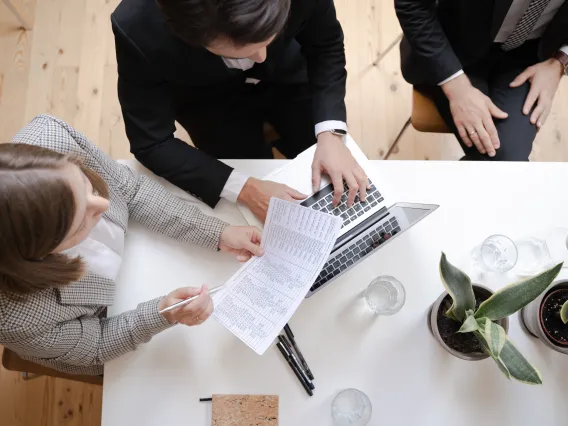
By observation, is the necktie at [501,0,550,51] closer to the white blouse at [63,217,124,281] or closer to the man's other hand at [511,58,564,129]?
the man's other hand at [511,58,564,129]

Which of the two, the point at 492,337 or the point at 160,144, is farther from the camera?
the point at 160,144

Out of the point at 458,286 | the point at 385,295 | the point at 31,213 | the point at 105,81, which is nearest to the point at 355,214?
the point at 385,295

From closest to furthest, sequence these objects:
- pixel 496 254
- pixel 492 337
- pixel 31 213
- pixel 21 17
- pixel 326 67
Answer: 1. pixel 31 213
2. pixel 492 337
3. pixel 496 254
4. pixel 326 67
5. pixel 21 17

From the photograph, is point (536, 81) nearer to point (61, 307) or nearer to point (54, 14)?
point (61, 307)

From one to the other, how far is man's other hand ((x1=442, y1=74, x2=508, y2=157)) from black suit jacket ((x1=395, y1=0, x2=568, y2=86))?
52 millimetres

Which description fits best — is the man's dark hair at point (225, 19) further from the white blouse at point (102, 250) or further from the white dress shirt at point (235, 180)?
the white blouse at point (102, 250)

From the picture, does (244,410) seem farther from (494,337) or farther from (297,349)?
(494,337)

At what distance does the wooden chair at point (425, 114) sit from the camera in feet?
4.84

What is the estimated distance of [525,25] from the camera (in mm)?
1279

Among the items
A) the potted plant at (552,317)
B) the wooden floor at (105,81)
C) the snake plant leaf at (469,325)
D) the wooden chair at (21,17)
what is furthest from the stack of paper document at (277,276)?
the wooden chair at (21,17)

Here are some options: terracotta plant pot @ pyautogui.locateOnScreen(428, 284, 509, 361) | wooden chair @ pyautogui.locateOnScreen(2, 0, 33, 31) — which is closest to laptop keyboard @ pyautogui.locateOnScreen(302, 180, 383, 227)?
terracotta plant pot @ pyautogui.locateOnScreen(428, 284, 509, 361)

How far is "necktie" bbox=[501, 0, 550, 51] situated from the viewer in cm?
122

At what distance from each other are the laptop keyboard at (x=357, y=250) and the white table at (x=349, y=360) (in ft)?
0.07

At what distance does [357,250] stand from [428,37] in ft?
2.24
